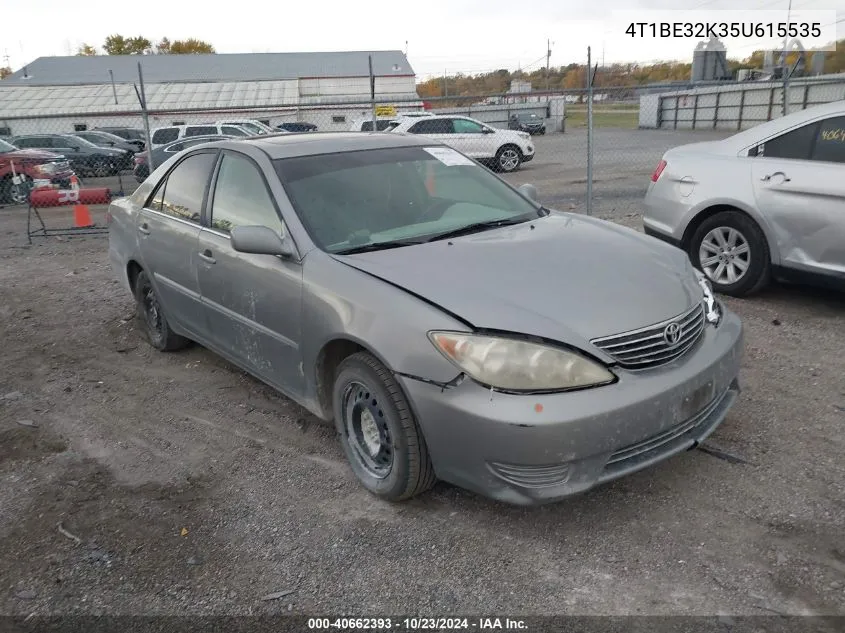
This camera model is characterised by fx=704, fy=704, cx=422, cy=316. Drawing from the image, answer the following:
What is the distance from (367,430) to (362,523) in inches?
16.4

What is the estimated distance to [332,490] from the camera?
3.37m

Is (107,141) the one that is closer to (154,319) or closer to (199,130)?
(199,130)

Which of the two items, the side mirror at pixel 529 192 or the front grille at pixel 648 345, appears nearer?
the front grille at pixel 648 345

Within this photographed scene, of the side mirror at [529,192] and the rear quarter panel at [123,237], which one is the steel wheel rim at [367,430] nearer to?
the side mirror at [529,192]

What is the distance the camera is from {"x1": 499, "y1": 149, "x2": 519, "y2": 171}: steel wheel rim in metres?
18.8

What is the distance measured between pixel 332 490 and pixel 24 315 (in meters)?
4.77

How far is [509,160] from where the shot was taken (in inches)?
744

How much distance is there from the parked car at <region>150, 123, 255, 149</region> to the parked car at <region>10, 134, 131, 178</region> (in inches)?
53.7

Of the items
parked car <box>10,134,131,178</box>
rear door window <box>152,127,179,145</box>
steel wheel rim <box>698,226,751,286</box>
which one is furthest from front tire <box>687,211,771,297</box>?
parked car <box>10,134,131,178</box>

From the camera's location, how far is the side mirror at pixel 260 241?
11.2 ft

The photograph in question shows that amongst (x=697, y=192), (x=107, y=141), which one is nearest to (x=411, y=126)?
(x=697, y=192)

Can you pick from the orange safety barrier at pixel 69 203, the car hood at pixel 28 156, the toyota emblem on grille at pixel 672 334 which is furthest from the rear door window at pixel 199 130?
the toyota emblem on grille at pixel 672 334

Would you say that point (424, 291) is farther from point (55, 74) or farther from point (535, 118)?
point (55, 74)

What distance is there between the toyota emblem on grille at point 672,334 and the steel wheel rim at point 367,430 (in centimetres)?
122
